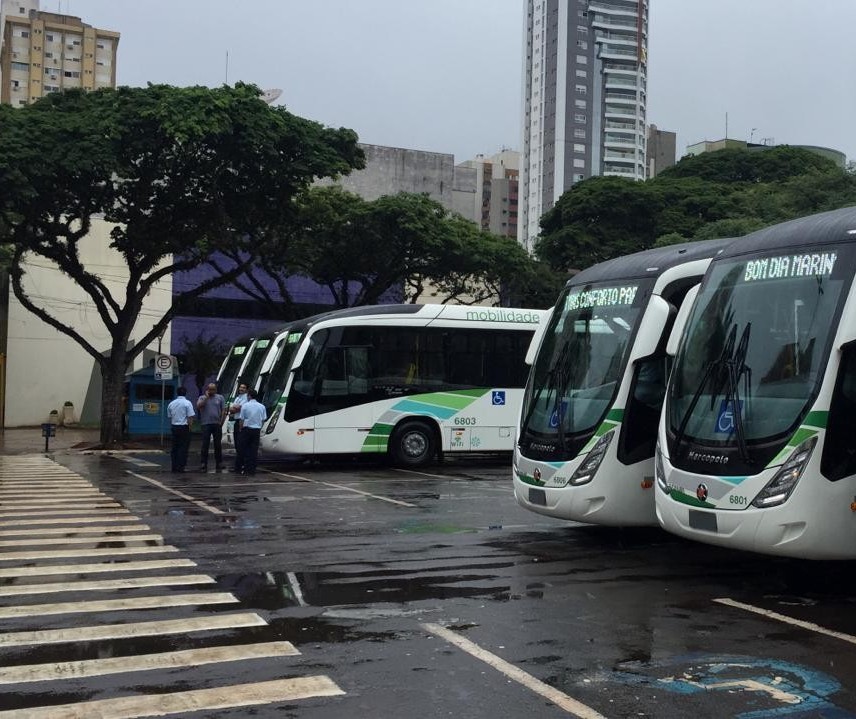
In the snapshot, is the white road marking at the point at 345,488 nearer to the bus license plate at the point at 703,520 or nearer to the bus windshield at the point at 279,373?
the bus windshield at the point at 279,373

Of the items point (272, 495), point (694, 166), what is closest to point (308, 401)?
point (272, 495)

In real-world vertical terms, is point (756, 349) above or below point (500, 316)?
below

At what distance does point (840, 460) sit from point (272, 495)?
9.87 metres

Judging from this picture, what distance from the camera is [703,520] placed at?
8.02 meters

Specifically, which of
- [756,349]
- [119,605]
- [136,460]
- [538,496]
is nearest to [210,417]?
[136,460]

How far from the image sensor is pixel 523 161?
5084 inches

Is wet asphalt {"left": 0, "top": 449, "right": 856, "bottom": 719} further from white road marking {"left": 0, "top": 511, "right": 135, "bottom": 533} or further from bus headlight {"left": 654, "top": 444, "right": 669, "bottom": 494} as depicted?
bus headlight {"left": 654, "top": 444, "right": 669, "bottom": 494}

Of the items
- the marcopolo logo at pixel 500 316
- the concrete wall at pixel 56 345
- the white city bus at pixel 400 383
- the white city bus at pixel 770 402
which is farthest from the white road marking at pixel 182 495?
the concrete wall at pixel 56 345

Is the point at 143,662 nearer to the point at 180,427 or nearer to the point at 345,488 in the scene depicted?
the point at 345,488

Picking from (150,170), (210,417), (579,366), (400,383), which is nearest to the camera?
(579,366)

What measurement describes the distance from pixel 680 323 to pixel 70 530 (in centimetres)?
731

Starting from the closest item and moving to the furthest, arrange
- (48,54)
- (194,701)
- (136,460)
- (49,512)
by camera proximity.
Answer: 1. (194,701)
2. (49,512)
3. (136,460)
4. (48,54)

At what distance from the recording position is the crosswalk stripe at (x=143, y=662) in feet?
18.4

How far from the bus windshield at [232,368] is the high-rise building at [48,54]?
99117 mm
